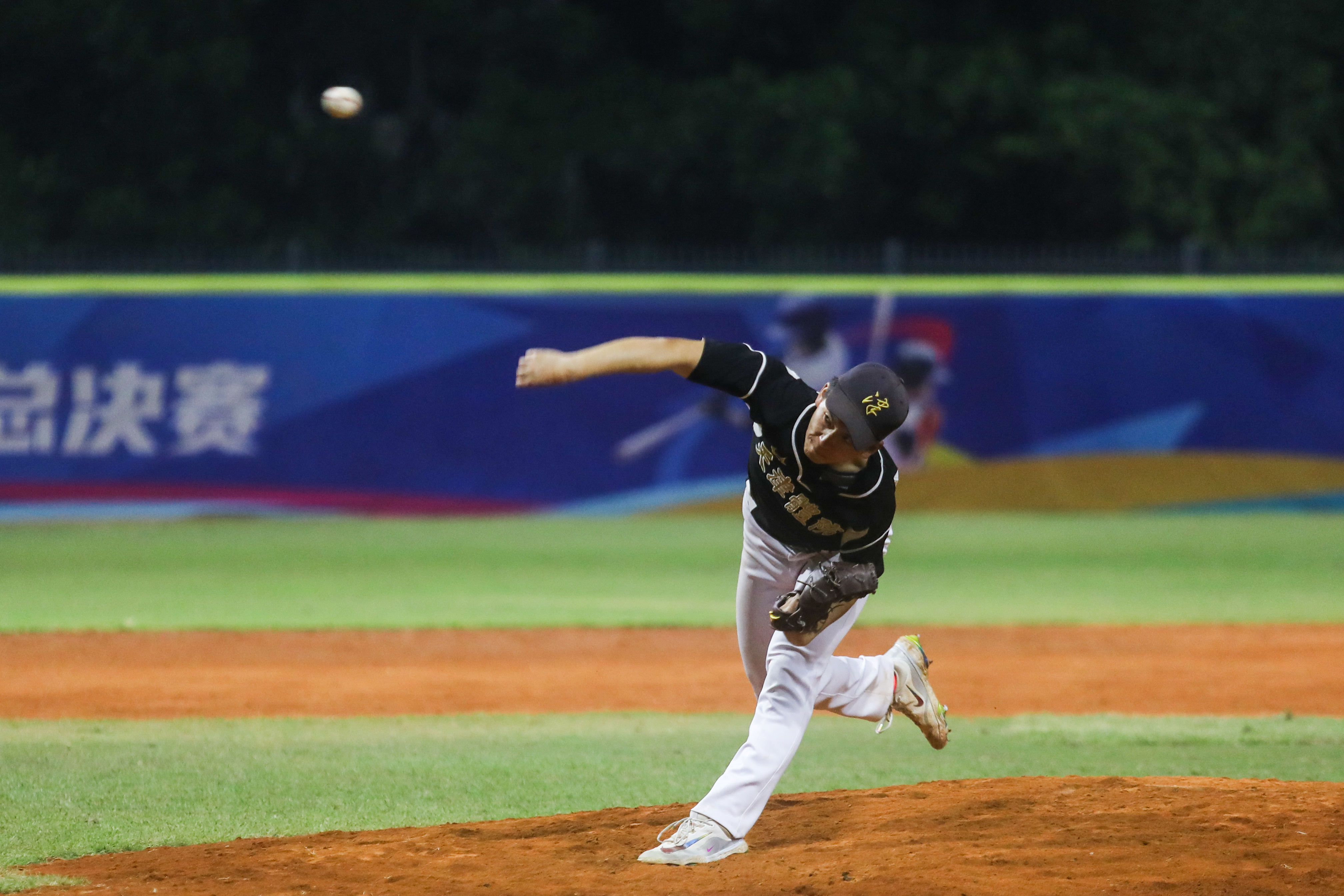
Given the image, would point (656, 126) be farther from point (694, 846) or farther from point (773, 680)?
point (694, 846)

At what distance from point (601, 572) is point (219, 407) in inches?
211

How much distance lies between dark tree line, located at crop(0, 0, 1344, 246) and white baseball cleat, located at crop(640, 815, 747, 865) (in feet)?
73.7

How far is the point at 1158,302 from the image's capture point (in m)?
17.1

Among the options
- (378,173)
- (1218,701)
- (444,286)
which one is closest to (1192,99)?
(378,173)

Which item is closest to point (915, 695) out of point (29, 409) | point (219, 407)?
point (219, 407)

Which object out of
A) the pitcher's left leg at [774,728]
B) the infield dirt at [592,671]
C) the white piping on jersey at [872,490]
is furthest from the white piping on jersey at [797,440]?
the infield dirt at [592,671]

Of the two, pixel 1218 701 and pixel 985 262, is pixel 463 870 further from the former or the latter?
pixel 985 262

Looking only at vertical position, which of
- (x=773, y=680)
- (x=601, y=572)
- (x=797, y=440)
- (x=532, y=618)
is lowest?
(x=601, y=572)

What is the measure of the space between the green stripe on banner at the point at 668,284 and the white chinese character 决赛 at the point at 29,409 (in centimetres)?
85

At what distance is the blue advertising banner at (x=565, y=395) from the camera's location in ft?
52.7

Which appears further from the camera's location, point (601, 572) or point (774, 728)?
point (601, 572)

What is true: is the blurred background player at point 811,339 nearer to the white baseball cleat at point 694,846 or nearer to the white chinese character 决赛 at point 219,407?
the white chinese character 决赛 at point 219,407

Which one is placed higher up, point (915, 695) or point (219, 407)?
point (915, 695)

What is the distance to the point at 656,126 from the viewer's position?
2717 centimetres
